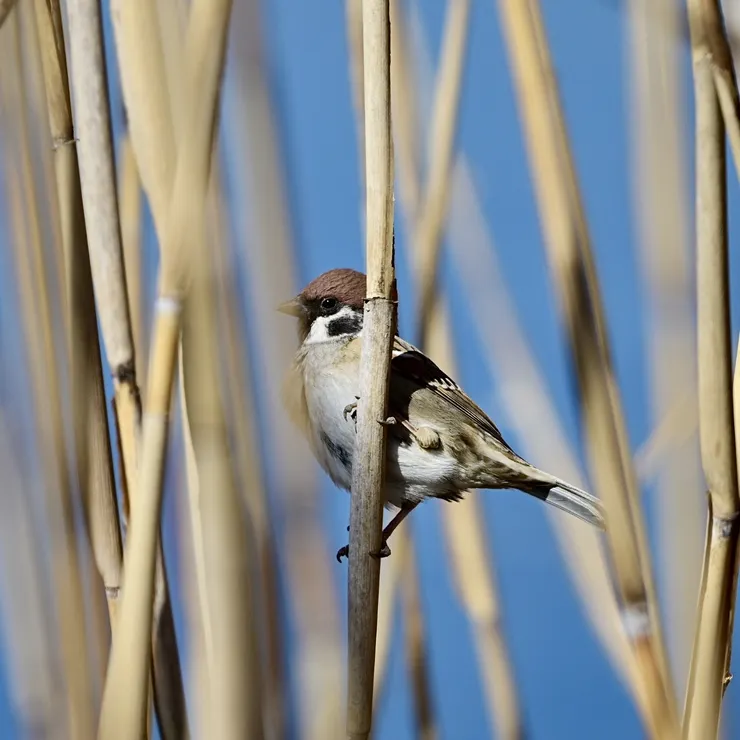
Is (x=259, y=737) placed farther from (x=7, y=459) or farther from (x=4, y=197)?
(x=4, y=197)

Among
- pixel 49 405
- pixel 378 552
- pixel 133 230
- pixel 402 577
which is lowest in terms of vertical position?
pixel 402 577

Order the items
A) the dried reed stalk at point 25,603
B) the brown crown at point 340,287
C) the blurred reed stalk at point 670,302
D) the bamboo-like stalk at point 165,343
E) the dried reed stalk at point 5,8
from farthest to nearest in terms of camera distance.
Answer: the brown crown at point 340,287
the blurred reed stalk at point 670,302
the dried reed stalk at point 25,603
the dried reed stalk at point 5,8
the bamboo-like stalk at point 165,343

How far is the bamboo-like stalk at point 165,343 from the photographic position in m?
0.66

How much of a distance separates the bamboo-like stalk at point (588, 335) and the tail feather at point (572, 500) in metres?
0.24

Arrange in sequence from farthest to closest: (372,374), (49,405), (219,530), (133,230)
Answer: (133,230) → (49,405) → (372,374) → (219,530)

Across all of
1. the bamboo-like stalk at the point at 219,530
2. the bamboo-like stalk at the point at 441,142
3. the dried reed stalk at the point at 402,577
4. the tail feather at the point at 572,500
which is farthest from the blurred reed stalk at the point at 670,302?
the bamboo-like stalk at the point at 219,530

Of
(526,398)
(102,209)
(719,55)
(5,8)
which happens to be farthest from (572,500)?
(5,8)

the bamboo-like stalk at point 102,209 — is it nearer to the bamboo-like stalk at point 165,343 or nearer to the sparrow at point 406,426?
the bamboo-like stalk at point 165,343

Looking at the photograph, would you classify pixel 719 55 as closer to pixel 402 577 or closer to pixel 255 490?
pixel 255 490

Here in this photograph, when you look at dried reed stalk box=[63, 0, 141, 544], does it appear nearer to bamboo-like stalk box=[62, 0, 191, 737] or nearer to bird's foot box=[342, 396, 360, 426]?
bamboo-like stalk box=[62, 0, 191, 737]

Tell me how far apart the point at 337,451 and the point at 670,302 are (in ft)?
1.65

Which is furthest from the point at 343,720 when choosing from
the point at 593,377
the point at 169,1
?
the point at 169,1

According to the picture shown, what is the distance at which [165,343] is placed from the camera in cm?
68

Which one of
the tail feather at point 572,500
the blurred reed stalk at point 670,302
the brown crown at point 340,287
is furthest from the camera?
the brown crown at point 340,287
